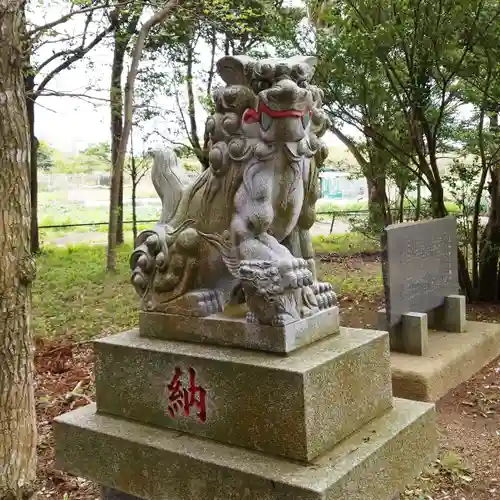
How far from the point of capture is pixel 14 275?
329 centimetres

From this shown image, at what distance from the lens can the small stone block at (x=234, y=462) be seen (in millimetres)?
2143

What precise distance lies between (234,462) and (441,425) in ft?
8.95

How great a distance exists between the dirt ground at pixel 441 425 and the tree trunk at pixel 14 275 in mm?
569

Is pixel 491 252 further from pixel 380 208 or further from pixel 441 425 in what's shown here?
pixel 441 425

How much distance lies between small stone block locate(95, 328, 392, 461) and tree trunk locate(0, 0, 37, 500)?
78 cm

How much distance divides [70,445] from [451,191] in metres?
6.18

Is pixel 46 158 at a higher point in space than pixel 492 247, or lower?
higher

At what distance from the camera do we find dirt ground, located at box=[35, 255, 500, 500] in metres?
3.65

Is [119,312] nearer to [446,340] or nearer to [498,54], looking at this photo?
[446,340]

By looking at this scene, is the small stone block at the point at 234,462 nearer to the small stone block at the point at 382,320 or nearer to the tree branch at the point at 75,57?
the small stone block at the point at 382,320

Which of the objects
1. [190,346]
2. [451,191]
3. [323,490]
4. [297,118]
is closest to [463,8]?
[451,191]

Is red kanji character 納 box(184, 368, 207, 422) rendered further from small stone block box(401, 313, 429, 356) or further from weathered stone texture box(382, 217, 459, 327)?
small stone block box(401, 313, 429, 356)

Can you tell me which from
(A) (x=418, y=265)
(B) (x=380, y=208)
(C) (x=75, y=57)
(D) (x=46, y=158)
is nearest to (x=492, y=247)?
(B) (x=380, y=208)

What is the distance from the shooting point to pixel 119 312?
731 centimetres
